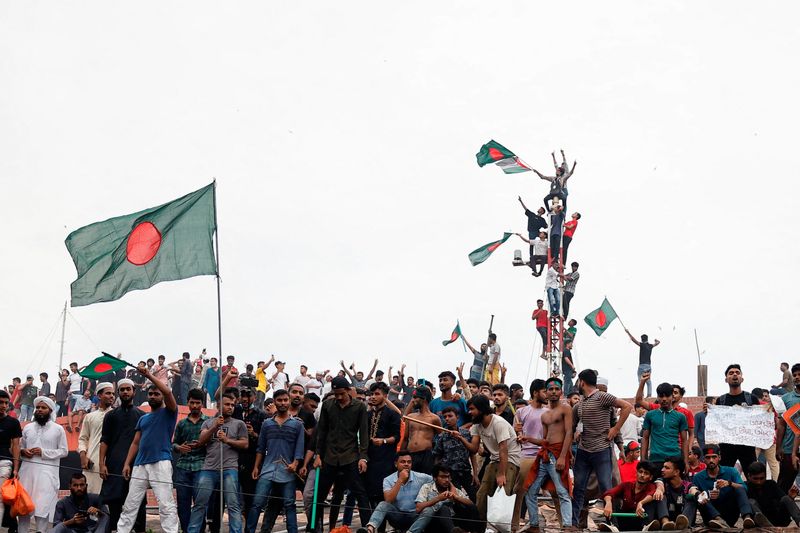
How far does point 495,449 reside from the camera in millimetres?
11469

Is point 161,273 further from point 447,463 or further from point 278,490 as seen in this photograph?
point 447,463

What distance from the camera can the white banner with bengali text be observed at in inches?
462

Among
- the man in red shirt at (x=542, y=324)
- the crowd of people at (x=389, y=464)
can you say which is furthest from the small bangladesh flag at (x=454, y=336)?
the crowd of people at (x=389, y=464)

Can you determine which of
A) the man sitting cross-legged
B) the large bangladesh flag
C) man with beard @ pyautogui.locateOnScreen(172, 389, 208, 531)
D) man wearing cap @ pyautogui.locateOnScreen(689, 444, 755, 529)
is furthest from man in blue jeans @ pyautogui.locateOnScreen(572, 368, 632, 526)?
the large bangladesh flag

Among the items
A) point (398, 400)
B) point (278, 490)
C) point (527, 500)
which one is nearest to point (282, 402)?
point (278, 490)

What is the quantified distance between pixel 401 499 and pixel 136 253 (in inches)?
160

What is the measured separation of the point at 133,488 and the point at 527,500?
439cm

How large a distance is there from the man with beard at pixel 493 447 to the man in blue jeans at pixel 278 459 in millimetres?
1976

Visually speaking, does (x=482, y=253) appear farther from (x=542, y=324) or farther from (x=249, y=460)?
(x=249, y=460)

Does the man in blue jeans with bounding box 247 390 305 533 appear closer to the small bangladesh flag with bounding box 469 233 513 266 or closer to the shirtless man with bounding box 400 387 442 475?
the shirtless man with bounding box 400 387 442 475

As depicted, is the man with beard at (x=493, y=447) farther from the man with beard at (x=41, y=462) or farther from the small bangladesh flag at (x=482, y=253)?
the small bangladesh flag at (x=482, y=253)

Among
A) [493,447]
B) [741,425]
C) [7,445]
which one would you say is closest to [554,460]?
[493,447]

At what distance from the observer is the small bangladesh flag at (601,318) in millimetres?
22891

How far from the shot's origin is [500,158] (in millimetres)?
→ 25156
